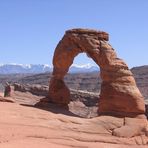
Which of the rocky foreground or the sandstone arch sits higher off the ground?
the sandstone arch

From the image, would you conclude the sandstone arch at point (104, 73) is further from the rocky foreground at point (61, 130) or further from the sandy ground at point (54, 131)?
the sandy ground at point (54, 131)

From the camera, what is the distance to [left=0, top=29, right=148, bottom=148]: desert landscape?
15906 mm

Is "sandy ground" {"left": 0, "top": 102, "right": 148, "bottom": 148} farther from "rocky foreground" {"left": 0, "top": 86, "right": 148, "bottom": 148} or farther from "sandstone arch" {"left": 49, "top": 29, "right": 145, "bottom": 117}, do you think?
"sandstone arch" {"left": 49, "top": 29, "right": 145, "bottom": 117}

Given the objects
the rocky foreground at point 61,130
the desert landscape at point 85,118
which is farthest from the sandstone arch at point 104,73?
the rocky foreground at point 61,130

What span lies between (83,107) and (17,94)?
18.7 feet

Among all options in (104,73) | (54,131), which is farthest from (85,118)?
(54,131)

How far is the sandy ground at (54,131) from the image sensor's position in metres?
15.3

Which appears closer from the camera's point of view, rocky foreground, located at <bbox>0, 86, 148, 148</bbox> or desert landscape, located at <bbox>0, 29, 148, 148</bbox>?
rocky foreground, located at <bbox>0, 86, 148, 148</bbox>

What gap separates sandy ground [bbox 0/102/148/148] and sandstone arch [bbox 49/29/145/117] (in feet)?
3.01

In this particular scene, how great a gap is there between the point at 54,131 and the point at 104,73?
15.9ft

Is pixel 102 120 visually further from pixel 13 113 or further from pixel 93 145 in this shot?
pixel 13 113

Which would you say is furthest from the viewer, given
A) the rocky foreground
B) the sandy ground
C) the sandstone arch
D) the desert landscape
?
the sandstone arch

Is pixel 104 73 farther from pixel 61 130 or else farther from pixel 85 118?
pixel 61 130

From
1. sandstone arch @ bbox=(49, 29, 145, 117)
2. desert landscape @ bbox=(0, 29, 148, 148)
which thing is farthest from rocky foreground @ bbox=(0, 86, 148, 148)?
sandstone arch @ bbox=(49, 29, 145, 117)
